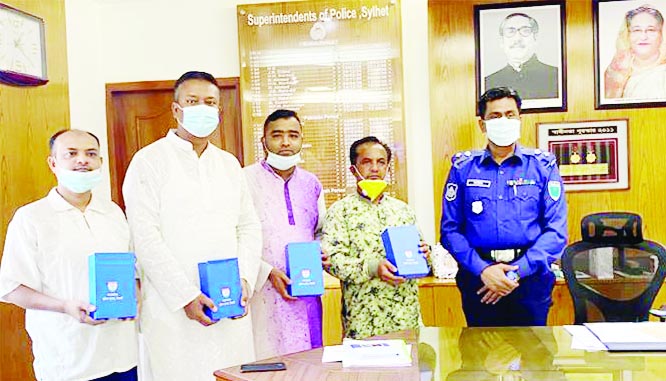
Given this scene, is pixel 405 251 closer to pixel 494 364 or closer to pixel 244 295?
pixel 244 295

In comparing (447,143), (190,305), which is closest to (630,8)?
(447,143)

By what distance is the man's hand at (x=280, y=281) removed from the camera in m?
2.90

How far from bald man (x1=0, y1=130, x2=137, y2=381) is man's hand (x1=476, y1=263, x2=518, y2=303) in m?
1.52

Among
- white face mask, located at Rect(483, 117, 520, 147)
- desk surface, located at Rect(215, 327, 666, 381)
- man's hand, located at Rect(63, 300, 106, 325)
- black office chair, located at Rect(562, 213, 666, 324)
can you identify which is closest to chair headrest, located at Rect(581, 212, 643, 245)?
black office chair, located at Rect(562, 213, 666, 324)

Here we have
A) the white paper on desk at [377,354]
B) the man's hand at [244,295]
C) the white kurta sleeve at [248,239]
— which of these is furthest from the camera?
the white kurta sleeve at [248,239]

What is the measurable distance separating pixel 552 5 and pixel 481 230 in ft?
6.56

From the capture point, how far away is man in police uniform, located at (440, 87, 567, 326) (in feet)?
9.77

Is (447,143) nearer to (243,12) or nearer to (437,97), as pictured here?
(437,97)

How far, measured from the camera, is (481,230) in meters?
3.04

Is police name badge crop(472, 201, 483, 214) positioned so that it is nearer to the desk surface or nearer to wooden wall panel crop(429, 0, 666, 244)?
the desk surface

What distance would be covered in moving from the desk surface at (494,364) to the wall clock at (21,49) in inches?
78.4

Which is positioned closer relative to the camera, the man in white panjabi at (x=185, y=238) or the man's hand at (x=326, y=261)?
the man in white panjabi at (x=185, y=238)

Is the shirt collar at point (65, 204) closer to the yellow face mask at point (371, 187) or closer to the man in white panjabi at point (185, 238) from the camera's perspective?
the man in white panjabi at point (185, 238)

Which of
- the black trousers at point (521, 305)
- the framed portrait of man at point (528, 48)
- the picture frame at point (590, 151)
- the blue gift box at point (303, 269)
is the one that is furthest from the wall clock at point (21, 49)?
the picture frame at point (590, 151)
